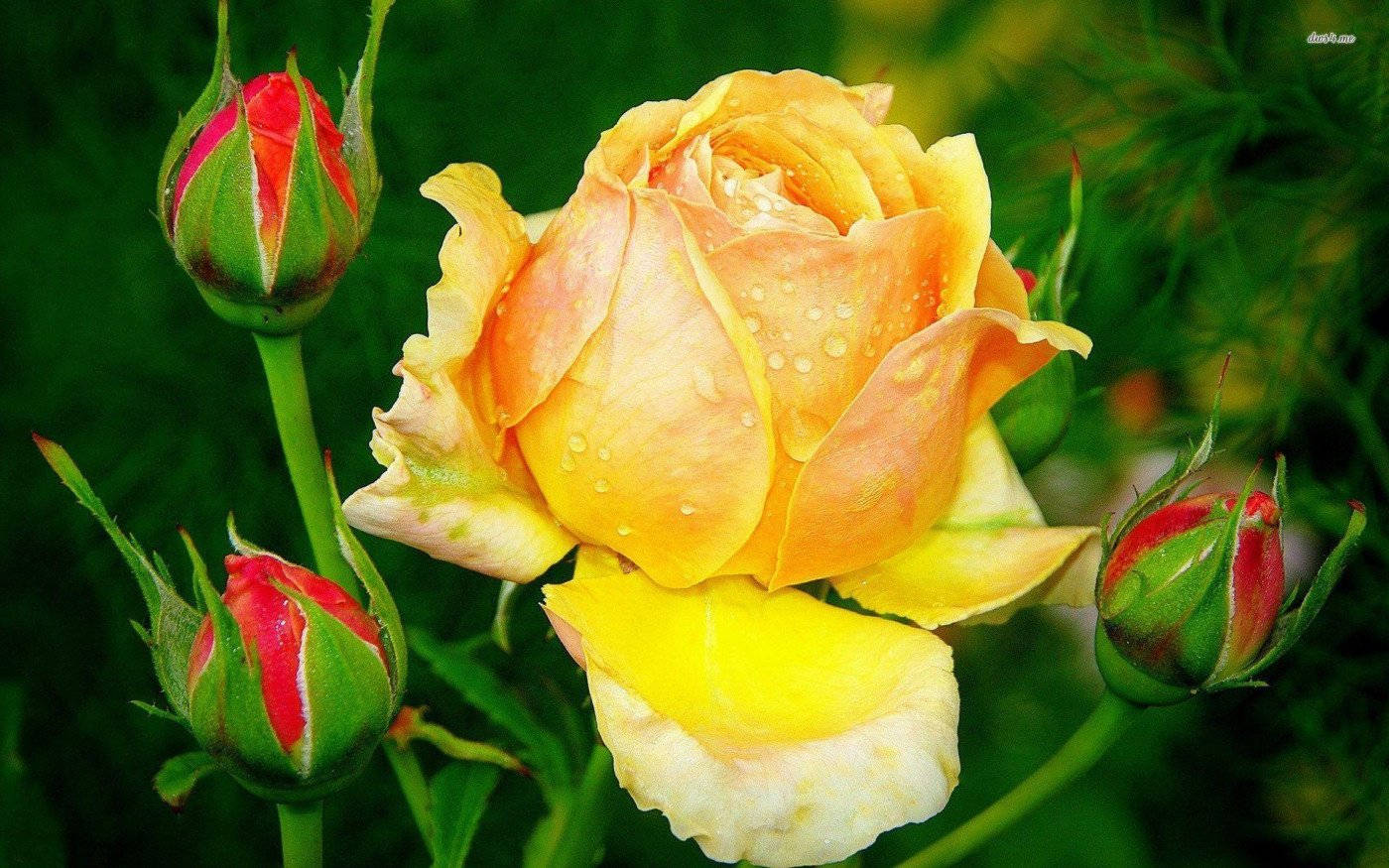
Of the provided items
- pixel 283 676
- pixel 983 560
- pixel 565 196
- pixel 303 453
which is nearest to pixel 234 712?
pixel 283 676

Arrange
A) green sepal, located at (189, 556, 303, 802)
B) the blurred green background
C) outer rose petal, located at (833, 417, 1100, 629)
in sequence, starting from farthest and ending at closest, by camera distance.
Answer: the blurred green background → outer rose petal, located at (833, 417, 1100, 629) → green sepal, located at (189, 556, 303, 802)

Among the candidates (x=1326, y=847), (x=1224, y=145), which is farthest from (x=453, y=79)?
(x=1326, y=847)

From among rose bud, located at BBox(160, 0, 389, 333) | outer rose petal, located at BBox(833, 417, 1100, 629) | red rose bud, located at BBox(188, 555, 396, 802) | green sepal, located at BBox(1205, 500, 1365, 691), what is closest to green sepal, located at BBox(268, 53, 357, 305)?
rose bud, located at BBox(160, 0, 389, 333)

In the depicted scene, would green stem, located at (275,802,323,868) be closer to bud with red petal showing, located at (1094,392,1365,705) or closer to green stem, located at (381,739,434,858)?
green stem, located at (381,739,434,858)

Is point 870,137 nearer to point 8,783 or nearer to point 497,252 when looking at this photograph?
point 497,252

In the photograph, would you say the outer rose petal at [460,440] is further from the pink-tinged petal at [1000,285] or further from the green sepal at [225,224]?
the pink-tinged petal at [1000,285]

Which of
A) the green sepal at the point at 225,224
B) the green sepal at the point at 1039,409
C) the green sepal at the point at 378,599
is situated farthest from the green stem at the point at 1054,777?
the green sepal at the point at 225,224
